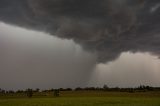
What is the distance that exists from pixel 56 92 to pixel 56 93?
45.1 inches

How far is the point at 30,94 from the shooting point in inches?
7431

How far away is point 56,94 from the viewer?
18700 centimetres

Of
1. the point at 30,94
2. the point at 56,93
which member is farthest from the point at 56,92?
the point at 30,94

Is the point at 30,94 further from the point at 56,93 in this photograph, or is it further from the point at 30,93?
the point at 56,93

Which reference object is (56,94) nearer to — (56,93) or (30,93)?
(56,93)

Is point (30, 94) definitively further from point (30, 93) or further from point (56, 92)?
point (56, 92)

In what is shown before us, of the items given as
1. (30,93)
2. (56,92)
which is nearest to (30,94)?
(30,93)

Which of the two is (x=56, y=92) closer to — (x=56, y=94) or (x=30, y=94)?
(x=56, y=94)

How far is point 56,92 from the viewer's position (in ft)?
619

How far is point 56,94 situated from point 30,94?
18506 millimetres

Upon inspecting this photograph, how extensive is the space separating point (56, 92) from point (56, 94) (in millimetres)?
2091

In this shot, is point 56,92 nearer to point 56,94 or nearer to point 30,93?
point 56,94

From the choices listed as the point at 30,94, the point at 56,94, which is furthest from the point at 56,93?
the point at 30,94

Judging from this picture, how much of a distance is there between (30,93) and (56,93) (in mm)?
18883
